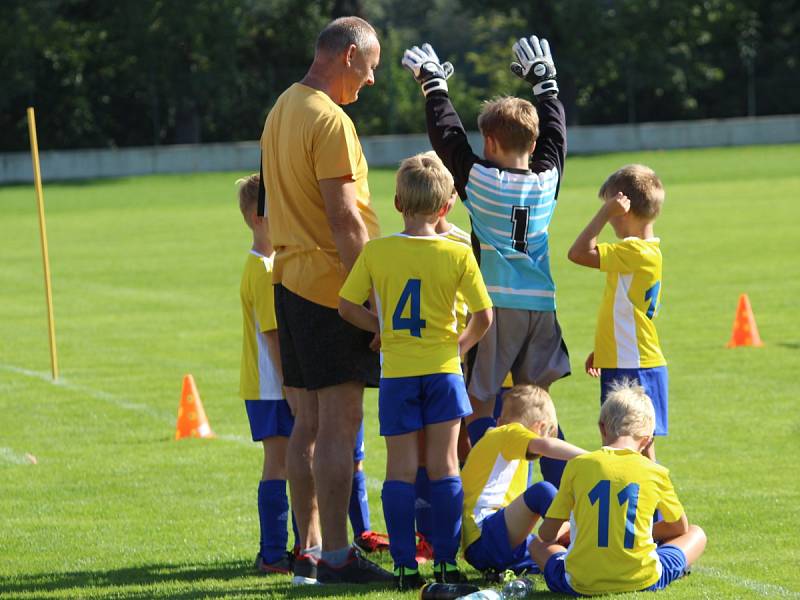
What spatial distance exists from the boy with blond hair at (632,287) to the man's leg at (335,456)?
1.33m

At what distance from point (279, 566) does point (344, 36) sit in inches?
91.5

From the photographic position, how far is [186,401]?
10.1 meters

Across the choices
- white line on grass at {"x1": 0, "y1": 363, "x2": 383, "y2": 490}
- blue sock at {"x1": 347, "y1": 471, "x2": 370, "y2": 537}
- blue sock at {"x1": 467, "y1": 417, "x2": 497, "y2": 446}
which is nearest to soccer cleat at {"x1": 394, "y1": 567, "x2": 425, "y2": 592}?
blue sock at {"x1": 467, "y1": 417, "x2": 497, "y2": 446}

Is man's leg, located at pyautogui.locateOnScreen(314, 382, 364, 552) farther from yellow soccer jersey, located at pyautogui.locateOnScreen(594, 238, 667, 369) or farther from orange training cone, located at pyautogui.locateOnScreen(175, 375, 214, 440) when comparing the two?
orange training cone, located at pyautogui.locateOnScreen(175, 375, 214, 440)

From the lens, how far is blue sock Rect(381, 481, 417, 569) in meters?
5.63

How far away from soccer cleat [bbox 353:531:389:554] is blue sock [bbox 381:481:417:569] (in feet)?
3.10

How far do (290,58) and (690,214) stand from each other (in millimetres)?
35496

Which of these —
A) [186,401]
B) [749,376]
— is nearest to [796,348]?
[749,376]

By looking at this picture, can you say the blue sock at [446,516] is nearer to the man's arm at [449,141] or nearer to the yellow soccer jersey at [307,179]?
the yellow soccer jersey at [307,179]

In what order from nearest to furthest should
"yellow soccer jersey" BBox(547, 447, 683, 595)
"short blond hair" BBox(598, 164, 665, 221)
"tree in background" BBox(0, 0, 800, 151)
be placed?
"yellow soccer jersey" BBox(547, 447, 683, 595) < "short blond hair" BBox(598, 164, 665, 221) < "tree in background" BBox(0, 0, 800, 151)

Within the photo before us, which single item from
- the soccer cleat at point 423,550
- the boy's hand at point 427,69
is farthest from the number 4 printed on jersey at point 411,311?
the soccer cleat at point 423,550

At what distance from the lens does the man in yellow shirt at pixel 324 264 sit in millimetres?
5738

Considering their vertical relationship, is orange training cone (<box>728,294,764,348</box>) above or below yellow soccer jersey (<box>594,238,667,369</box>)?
below

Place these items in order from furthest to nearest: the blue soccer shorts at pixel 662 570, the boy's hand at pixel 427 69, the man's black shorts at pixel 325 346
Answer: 1. the boy's hand at pixel 427 69
2. the man's black shorts at pixel 325 346
3. the blue soccer shorts at pixel 662 570
